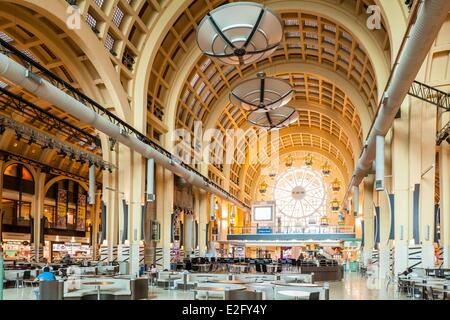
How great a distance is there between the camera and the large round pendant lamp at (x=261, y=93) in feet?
75.7

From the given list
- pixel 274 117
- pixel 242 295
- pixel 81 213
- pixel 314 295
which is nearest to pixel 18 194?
pixel 81 213

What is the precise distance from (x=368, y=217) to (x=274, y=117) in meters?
11.8

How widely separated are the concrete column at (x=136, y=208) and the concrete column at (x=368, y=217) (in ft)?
59.3

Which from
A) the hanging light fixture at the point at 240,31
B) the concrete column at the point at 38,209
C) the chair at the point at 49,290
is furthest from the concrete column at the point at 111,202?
the chair at the point at 49,290

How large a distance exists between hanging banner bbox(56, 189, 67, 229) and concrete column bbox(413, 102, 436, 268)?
97.4 ft

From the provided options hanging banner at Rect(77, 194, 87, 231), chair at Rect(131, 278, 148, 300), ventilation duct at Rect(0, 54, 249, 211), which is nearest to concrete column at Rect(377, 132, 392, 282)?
ventilation duct at Rect(0, 54, 249, 211)

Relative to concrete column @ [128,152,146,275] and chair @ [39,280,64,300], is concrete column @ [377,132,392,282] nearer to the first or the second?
concrete column @ [128,152,146,275]

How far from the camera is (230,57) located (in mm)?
18844

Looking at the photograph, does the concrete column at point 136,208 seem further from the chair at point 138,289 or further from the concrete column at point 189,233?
the concrete column at point 189,233

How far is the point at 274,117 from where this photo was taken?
97.3 ft

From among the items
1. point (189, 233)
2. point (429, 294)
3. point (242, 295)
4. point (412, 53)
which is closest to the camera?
point (242, 295)

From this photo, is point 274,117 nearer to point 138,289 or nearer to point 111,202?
point 111,202
